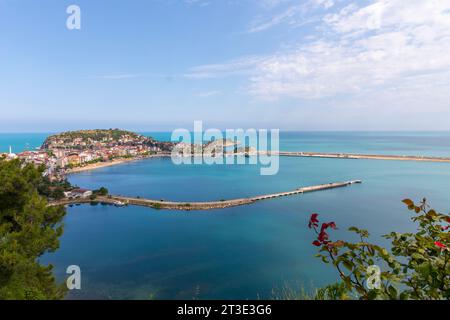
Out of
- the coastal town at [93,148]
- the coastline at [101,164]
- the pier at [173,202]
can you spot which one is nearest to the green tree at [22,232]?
the pier at [173,202]

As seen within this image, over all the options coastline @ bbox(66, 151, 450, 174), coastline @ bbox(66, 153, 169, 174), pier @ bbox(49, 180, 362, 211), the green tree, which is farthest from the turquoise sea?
coastline @ bbox(66, 151, 450, 174)

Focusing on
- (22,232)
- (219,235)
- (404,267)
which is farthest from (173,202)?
(404,267)

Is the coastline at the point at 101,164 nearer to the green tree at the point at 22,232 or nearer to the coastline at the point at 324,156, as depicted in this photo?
the coastline at the point at 324,156

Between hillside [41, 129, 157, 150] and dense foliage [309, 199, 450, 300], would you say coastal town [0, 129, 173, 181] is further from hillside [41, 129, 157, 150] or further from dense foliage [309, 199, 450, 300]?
dense foliage [309, 199, 450, 300]

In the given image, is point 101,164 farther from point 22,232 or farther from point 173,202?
point 22,232

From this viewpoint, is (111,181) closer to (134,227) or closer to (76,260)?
(134,227)

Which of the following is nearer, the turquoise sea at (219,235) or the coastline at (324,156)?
the turquoise sea at (219,235)
